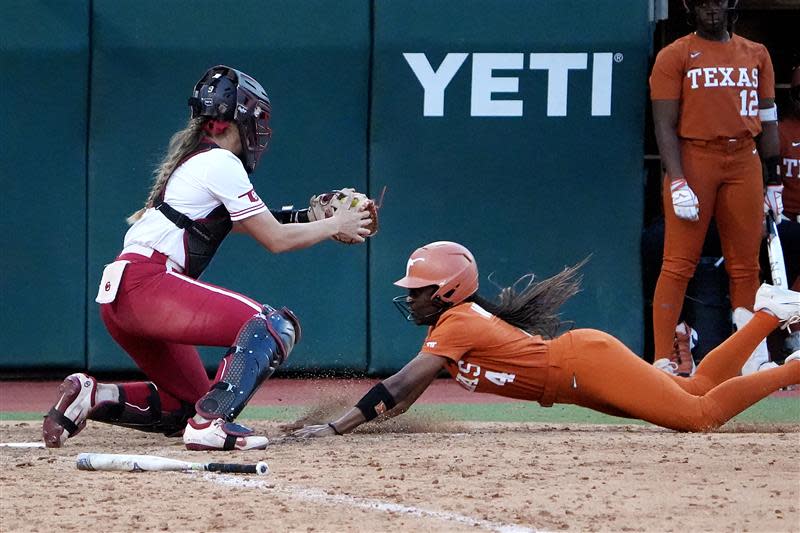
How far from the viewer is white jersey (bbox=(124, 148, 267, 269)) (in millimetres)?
5242

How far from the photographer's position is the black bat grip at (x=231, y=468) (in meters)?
4.48

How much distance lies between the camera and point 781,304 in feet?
19.5

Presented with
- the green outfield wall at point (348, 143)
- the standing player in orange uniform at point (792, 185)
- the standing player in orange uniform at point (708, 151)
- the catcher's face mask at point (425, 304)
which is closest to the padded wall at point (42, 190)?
the green outfield wall at point (348, 143)

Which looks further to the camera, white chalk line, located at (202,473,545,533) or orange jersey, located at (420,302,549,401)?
orange jersey, located at (420,302,549,401)

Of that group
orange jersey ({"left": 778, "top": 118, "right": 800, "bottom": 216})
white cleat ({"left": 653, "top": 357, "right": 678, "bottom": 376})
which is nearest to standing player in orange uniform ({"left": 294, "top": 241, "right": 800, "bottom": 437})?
white cleat ({"left": 653, "top": 357, "right": 678, "bottom": 376})

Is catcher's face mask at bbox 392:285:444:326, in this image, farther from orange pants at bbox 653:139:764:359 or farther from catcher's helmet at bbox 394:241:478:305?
orange pants at bbox 653:139:764:359

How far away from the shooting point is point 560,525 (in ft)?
12.2

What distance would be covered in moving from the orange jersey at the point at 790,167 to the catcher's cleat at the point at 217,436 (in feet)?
16.0

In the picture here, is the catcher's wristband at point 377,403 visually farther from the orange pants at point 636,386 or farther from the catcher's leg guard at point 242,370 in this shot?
the orange pants at point 636,386

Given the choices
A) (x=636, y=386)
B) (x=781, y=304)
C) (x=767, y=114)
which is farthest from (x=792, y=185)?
(x=636, y=386)

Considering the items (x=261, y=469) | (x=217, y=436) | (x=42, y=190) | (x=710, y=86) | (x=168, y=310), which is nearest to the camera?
(x=261, y=469)

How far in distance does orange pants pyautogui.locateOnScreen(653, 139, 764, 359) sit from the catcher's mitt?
2451 millimetres

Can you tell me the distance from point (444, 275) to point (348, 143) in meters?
2.98

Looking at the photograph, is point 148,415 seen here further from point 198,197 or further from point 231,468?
point 231,468
